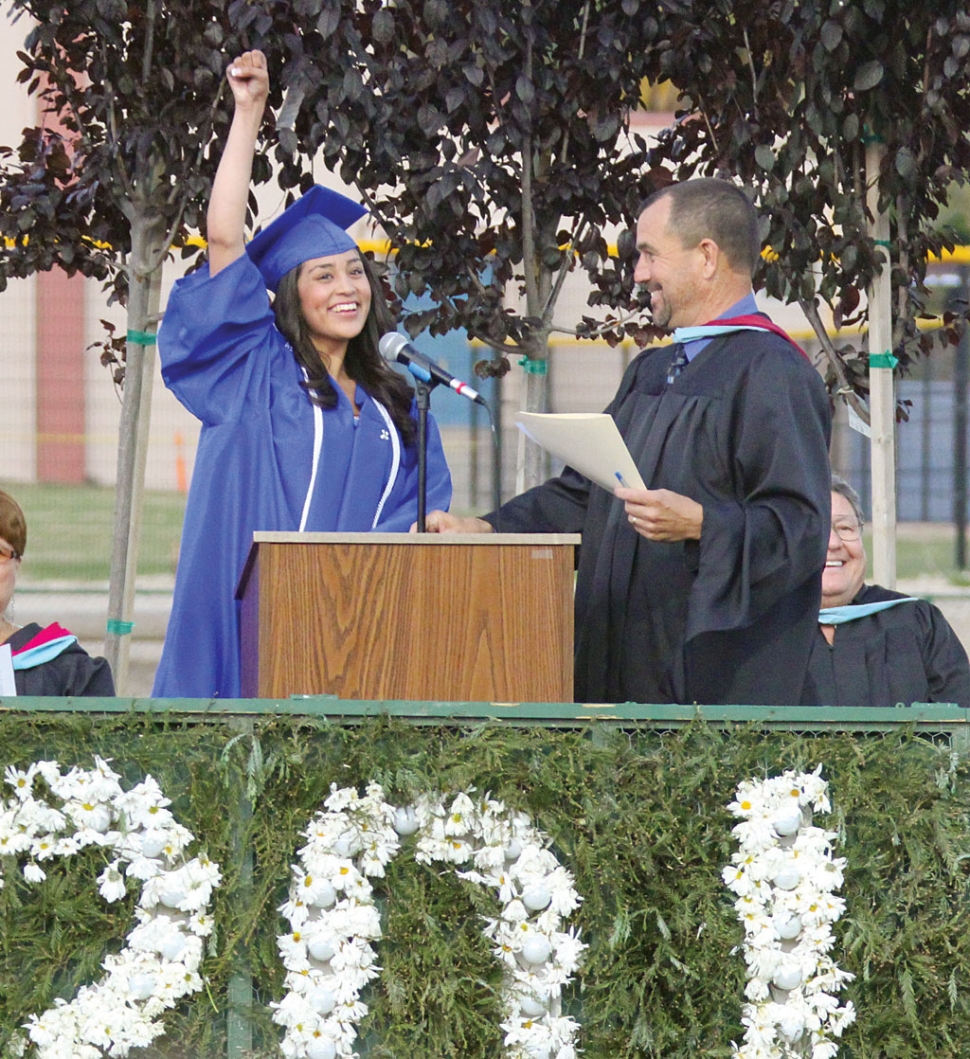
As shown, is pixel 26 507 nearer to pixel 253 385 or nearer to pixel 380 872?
pixel 253 385

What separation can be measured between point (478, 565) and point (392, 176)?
2.80 meters

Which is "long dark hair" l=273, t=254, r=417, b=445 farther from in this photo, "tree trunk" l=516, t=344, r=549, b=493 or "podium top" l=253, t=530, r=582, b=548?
"tree trunk" l=516, t=344, r=549, b=493

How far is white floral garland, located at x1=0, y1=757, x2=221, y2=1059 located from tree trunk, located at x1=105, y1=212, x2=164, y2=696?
2891 millimetres

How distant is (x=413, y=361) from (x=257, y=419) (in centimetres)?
89

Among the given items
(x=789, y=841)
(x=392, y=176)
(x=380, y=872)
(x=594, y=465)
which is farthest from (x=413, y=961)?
(x=392, y=176)

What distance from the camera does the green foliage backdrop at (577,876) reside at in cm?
285

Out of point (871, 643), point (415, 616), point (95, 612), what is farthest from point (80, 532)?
point (415, 616)

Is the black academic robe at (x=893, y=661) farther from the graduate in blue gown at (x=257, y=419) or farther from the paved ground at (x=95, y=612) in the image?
the paved ground at (x=95, y=612)

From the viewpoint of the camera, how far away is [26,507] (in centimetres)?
991

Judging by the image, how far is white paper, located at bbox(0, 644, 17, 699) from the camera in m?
3.78

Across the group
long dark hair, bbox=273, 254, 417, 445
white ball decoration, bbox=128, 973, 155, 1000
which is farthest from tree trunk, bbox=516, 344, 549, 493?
white ball decoration, bbox=128, 973, 155, 1000

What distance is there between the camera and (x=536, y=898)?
2.86m

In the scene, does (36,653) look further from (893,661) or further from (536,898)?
(893,661)

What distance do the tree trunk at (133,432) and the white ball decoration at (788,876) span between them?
10.9 feet
